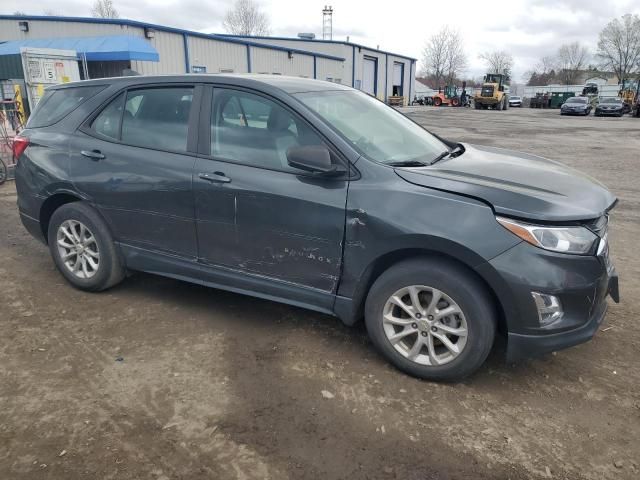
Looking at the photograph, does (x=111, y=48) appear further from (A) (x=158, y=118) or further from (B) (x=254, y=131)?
(B) (x=254, y=131)

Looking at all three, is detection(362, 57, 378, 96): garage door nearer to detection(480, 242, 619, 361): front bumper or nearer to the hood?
the hood

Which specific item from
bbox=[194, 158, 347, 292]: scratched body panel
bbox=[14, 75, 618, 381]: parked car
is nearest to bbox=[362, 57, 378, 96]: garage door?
bbox=[14, 75, 618, 381]: parked car

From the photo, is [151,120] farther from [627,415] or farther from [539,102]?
[539,102]

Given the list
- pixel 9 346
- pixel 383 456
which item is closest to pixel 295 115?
pixel 383 456

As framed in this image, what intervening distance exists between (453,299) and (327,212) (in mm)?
914

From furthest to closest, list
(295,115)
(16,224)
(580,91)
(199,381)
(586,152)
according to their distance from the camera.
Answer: (580,91), (586,152), (16,224), (295,115), (199,381)

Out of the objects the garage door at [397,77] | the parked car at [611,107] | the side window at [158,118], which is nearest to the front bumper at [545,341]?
the side window at [158,118]

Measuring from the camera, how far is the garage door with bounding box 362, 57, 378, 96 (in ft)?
166

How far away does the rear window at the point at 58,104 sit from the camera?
14.1 feet

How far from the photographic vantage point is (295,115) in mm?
3363

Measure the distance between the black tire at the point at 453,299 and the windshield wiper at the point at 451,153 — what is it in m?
0.88

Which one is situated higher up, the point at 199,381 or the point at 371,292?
the point at 371,292

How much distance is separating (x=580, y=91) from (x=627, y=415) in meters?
69.9

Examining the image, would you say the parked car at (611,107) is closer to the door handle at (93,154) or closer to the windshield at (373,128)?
the windshield at (373,128)
